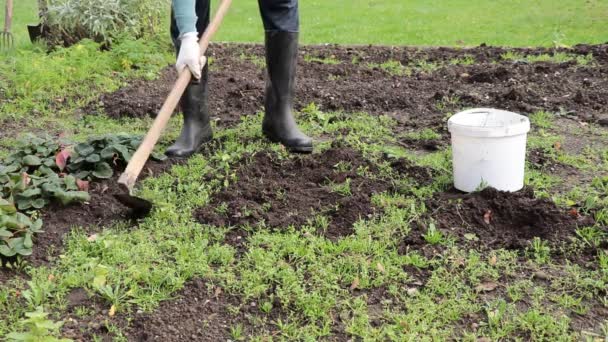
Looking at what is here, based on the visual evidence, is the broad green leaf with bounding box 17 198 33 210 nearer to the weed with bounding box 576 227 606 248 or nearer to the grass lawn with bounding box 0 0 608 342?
the grass lawn with bounding box 0 0 608 342

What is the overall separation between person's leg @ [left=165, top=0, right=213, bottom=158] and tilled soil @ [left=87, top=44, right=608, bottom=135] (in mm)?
554

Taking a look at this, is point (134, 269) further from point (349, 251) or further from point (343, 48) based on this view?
point (343, 48)

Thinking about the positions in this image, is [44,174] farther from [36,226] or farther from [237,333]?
[237,333]

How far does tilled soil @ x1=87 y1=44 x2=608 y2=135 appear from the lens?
5.12m

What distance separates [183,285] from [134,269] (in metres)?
0.22

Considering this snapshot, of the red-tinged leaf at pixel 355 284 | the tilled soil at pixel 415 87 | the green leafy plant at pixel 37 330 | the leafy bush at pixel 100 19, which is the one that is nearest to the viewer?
the green leafy plant at pixel 37 330

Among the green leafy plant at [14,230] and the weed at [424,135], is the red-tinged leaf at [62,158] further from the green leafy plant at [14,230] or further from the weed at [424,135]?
the weed at [424,135]

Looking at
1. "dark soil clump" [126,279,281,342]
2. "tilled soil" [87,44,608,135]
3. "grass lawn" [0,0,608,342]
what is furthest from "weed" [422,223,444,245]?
"tilled soil" [87,44,608,135]

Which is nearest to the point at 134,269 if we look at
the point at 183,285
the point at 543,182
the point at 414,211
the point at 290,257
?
the point at 183,285

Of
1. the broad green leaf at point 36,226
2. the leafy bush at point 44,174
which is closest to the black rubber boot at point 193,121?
the leafy bush at point 44,174

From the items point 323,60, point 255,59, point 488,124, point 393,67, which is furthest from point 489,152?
point 255,59

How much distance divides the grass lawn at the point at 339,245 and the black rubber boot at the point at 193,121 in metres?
0.10

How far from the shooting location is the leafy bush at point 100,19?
7355 mm

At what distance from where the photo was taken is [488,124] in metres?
3.72
